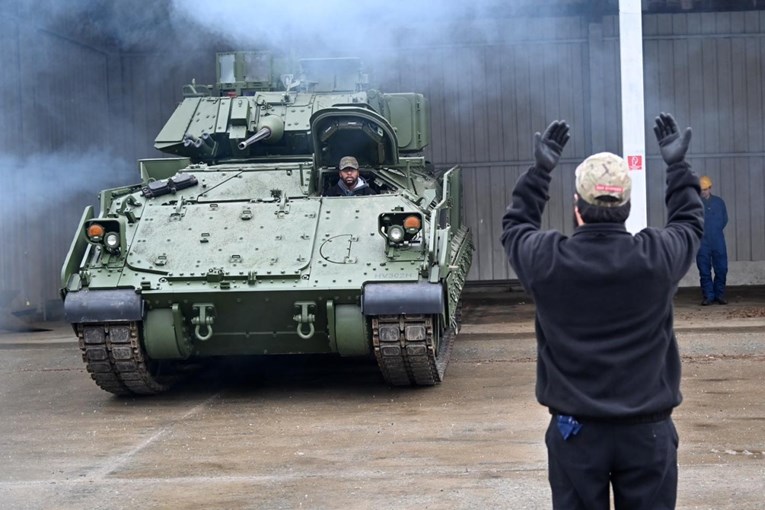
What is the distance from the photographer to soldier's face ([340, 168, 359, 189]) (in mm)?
9484

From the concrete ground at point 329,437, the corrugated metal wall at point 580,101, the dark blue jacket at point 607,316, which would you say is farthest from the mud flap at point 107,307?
the corrugated metal wall at point 580,101

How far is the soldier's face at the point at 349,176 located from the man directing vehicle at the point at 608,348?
610 cm

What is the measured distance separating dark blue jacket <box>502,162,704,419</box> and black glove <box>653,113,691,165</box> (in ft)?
0.81

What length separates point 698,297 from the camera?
54.6 feet

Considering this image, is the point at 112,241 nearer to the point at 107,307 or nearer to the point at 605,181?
the point at 107,307

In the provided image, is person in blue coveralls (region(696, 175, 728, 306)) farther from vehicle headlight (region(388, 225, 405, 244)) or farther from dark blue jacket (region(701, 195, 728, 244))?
vehicle headlight (region(388, 225, 405, 244))

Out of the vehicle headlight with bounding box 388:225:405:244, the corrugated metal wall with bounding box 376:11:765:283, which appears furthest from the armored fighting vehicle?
the corrugated metal wall with bounding box 376:11:765:283

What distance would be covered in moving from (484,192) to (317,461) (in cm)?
1223

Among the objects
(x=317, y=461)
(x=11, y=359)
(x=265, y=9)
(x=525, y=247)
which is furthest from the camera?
(x=265, y=9)

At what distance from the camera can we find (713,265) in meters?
15.4

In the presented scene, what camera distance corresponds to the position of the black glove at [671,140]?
3557 millimetres

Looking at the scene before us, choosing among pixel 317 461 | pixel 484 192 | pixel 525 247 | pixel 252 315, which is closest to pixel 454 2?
pixel 484 192

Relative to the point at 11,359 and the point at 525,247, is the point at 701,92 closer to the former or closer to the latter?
the point at 11,359

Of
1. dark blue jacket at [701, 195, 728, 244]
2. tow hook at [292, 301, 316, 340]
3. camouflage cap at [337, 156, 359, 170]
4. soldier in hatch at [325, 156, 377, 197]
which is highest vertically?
camouflage cap at [337, 156, 359, 170]
